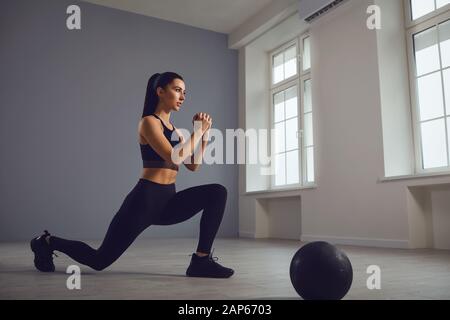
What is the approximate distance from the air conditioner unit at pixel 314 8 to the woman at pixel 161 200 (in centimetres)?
310

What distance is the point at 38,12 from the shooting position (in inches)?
214

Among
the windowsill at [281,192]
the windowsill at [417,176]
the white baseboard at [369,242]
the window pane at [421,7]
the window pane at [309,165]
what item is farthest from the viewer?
the window pane at [309,165]

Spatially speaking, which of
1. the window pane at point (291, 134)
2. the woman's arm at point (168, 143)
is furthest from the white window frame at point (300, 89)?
the woman's arm at point (168, 143)

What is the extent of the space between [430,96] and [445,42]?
50 centimetres

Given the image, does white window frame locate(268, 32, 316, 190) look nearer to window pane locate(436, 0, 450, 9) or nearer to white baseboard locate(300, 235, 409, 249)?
white baseboard locate(300, 235, 409, 249)

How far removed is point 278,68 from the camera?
6309 millimetres

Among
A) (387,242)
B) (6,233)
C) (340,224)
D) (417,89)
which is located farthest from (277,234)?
(6,233)

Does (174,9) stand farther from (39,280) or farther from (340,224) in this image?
(39,280)

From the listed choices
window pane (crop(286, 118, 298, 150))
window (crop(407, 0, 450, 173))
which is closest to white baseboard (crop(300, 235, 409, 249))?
window (crop(407, 0, 450, 173))

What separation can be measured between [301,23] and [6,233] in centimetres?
456

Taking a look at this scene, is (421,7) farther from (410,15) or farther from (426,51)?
(426,51)

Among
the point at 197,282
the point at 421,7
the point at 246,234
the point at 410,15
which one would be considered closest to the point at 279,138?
the point at 246,234

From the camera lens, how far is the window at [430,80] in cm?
377

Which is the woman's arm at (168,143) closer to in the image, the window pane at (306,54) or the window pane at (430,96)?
the window pane at (430,96)
